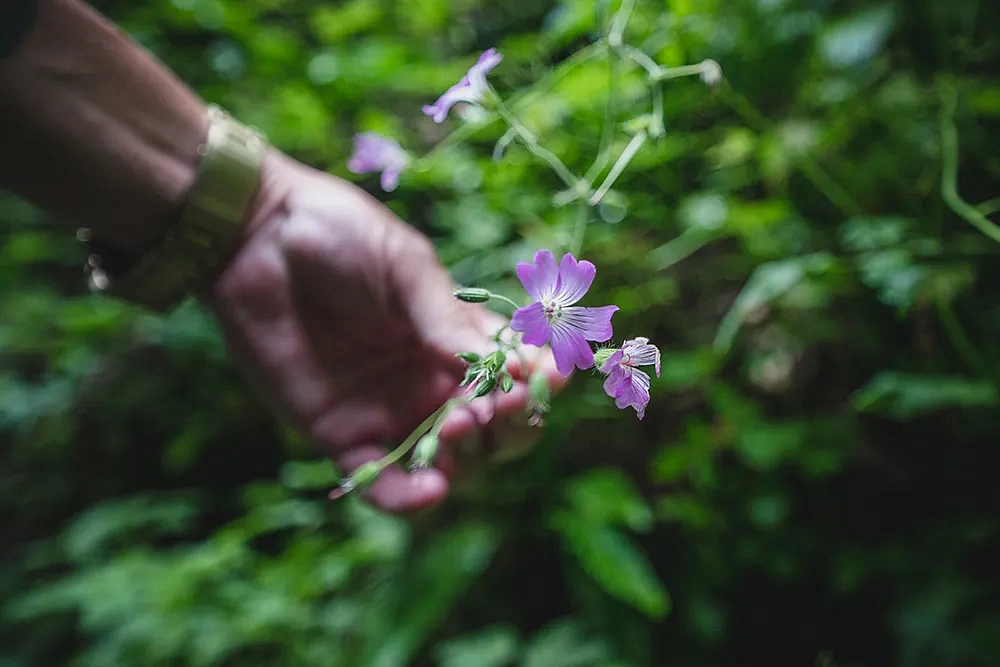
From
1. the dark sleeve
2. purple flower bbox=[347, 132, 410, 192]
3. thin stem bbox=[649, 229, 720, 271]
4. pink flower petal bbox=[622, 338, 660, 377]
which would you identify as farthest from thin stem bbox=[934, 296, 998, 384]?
the dark sleeve

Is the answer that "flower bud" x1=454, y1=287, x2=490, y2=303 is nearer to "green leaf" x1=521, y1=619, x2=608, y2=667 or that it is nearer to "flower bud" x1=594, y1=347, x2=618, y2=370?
"flower bud" x1=594, y1=347, x2=618, y2=370

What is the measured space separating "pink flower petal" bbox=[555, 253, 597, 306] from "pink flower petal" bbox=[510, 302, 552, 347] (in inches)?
1.2

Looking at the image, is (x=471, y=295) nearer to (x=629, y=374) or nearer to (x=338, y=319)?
(x=629, y=374)

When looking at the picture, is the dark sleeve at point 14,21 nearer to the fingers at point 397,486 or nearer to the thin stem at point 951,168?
the fingers at point 397,486

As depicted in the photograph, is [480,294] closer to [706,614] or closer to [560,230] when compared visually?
[560,230]

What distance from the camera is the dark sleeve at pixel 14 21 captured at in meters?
0.74

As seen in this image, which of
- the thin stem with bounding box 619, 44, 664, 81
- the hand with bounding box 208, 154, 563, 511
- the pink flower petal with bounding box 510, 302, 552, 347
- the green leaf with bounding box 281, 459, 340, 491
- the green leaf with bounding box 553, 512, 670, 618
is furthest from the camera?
the green leaf with bounding box 281, 459, 340, 491

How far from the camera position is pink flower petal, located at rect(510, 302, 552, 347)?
402 mm

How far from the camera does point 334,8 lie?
1.98 metres

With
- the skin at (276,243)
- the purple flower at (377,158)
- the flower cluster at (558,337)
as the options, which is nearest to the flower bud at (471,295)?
the flower cluster at (558,337)

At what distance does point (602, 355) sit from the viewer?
475 mm

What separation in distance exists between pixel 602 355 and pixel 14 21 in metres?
0.74

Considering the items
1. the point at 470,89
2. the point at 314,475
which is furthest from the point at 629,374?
the point at 314,475

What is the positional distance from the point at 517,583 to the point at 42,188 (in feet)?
3.31
